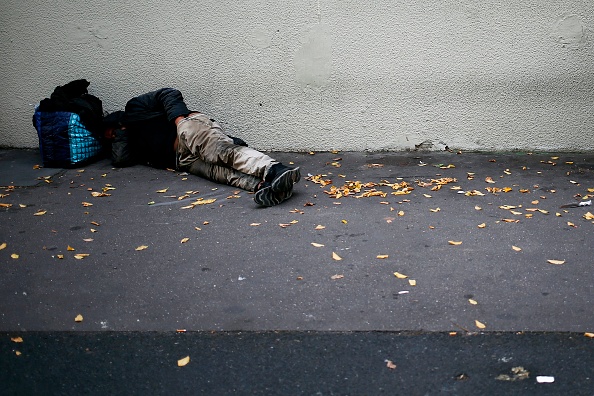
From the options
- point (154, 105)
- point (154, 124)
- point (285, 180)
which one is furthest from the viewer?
point (154, 105)

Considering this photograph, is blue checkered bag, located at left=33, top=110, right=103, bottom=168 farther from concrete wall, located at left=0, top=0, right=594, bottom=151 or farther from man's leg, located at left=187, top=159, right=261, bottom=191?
man's leg, located at left=187, top=159, right=261, bottom=191

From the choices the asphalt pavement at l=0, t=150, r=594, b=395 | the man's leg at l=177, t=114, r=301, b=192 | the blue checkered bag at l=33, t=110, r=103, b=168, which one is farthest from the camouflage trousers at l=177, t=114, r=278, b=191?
the blue checkered bag at l=33, t=110, r=103, b=168

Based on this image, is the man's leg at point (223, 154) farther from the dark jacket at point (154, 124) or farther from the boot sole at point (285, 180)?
the dark jacket at point (154, 124)

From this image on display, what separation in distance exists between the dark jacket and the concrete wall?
0.58 metres

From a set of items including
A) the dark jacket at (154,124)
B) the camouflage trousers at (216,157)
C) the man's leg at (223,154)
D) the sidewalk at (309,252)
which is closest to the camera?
the sidewalk at (309,252)

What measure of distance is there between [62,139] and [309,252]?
372 centimetres

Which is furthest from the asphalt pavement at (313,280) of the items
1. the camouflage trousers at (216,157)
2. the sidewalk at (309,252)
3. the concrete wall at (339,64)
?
the concrete wall at (339,64)

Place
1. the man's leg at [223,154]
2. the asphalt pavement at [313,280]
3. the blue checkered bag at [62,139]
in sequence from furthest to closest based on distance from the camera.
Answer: the blue checkered bag at [62,139] < the man's leg at [223,154] < the asphalt pavement at [313,280]

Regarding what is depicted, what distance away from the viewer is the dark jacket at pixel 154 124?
7066 mm

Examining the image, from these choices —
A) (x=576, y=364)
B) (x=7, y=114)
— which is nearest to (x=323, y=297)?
(x=576, y=364)

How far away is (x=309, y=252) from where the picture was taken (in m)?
4.85

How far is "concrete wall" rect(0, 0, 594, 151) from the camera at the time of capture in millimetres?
7332

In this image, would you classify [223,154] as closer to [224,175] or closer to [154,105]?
[224,175]

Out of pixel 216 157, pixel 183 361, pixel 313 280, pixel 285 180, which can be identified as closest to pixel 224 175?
pixel 216 157
